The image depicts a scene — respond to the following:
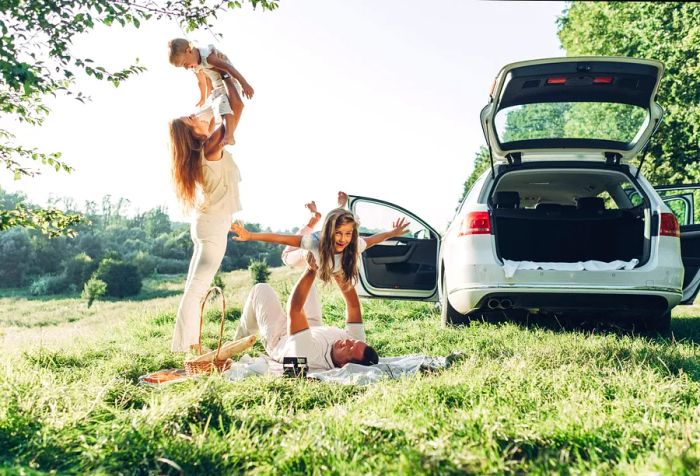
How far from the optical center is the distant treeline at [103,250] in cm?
2527

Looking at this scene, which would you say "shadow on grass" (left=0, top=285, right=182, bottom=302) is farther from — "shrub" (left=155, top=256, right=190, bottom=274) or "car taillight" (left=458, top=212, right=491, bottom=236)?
"car taillight" (left=458, top=212, right=491, bottom=236)

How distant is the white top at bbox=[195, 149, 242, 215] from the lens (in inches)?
157

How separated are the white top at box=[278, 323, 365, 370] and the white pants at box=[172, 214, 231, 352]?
0.65 metres

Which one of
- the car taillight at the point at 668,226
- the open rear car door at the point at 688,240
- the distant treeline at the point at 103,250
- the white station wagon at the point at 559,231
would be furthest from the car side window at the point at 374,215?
the distant treeline at the point at 103,250

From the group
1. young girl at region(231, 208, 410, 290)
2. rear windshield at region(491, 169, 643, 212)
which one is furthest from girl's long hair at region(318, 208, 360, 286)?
rear windshield at region(491, 169, 643, 212)

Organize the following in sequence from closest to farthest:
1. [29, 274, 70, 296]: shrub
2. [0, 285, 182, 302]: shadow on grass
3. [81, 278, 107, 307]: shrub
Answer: [81, 278, 107, 307]: shrub < [0, 285, 182, 302]: shadow on grass < [29, 274, 70, 296]: shrub

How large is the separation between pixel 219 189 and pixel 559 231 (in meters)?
3.44

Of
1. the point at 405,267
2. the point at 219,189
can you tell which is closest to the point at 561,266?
the point at 405,267

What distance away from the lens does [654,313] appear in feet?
15.3

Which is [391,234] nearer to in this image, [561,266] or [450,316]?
[450,316]

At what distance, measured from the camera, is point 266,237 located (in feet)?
13.0

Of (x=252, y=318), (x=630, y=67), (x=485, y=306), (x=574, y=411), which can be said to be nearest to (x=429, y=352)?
(x=485, y=306)

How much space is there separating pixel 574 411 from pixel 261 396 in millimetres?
1499

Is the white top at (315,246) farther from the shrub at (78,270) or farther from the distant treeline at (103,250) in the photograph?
the shrub at (78,270)
